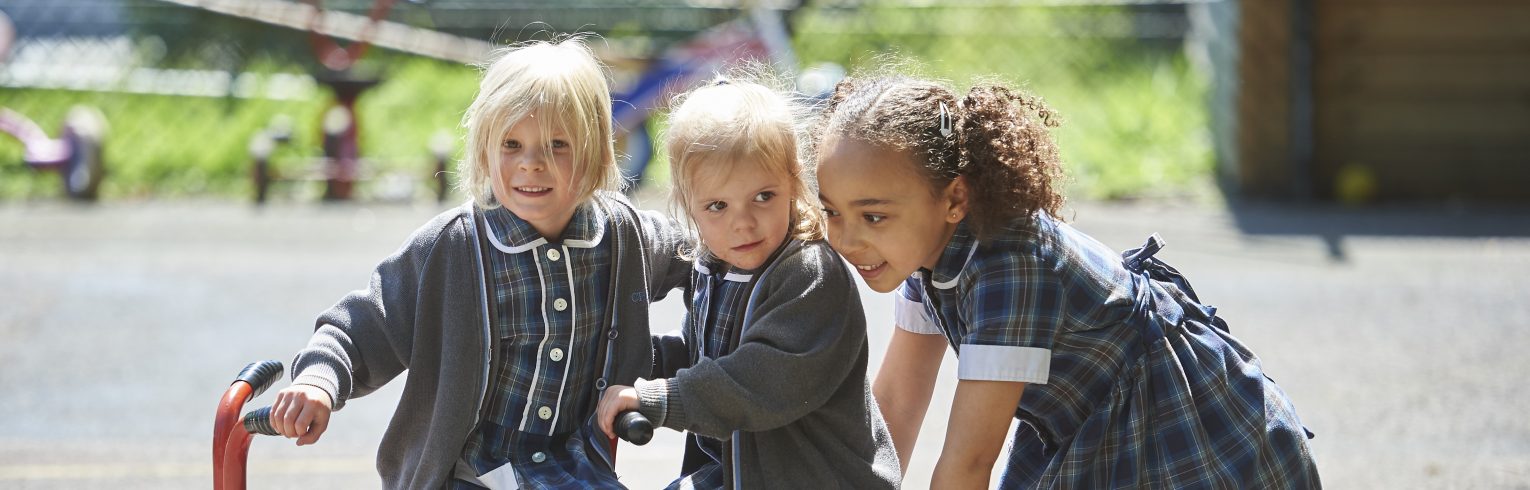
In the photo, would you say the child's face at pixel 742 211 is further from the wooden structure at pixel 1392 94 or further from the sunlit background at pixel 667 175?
the wooden structure at pixel 1392 94

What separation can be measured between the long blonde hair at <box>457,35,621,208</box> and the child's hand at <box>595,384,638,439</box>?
0.39 metres

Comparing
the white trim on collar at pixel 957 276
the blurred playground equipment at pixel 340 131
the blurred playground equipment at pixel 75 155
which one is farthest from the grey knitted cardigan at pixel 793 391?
the blurred playground equipment at pixel 75 155

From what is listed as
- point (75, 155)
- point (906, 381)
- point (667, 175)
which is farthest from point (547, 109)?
point (75, 155)

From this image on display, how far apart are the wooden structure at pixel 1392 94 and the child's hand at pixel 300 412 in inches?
300

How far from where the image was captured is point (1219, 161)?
9711 millimetres

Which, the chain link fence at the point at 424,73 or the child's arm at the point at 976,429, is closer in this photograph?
the child's arm at the point at 976,429

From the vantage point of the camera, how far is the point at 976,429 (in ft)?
7.12

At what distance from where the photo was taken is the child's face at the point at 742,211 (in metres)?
2.26

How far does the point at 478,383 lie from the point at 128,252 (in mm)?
6355

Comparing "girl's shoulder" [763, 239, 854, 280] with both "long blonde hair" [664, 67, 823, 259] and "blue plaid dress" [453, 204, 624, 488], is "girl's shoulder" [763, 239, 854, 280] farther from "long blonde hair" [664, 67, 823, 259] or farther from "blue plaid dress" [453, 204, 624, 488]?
"blue plaid dress" [453, 204, 624, 488]

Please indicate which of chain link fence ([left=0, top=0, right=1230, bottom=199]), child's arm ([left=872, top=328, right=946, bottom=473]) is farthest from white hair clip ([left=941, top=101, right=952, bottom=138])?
chain link fence ([left=0, top=0, right=1230, bottom=199])

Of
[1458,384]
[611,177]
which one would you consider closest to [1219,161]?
[1458,384]

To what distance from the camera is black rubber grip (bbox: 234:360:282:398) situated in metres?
2.30

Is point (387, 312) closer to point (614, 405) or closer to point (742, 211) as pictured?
point (614, 405)
